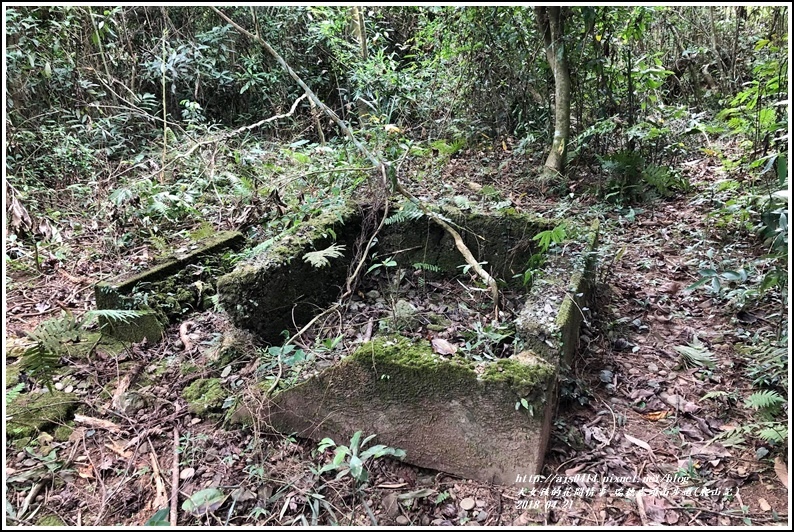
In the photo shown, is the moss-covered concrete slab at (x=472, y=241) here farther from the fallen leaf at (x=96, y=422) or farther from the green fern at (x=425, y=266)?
the fallen leaf at (x=96, y=422)

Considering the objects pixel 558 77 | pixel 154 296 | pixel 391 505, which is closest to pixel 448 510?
pixel 391 505

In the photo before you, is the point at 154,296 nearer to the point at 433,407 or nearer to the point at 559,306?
the point at 433,407

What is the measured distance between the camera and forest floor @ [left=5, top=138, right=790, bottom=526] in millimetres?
2469

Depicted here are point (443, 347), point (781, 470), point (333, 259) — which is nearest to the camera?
point (781, 470)

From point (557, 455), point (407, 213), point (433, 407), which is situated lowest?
point (557, 455)

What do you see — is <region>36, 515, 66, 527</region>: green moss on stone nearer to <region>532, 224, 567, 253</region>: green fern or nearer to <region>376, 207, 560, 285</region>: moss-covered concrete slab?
<region>376, 207, 560, 285</region>: moss-covered concrete slab

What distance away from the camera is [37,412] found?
128 inches

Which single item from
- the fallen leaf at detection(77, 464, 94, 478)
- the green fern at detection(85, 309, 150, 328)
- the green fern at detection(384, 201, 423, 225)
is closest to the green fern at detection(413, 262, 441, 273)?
the green fern at detection(384, 201, 423, 225)

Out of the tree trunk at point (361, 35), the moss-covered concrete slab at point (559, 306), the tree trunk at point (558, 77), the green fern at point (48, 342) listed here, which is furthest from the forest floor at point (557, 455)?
the tree trunk at point (361, 35)

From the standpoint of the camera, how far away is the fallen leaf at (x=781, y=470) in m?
2.40

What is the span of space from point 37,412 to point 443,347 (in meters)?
2.84

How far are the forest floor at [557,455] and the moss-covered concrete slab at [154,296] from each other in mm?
169

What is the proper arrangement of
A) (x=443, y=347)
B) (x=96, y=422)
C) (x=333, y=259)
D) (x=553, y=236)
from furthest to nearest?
(x=333, y=259) → (x=553, y=236) → (x=96, y=422) → (x=443, y=347)

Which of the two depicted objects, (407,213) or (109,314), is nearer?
(109,314)
